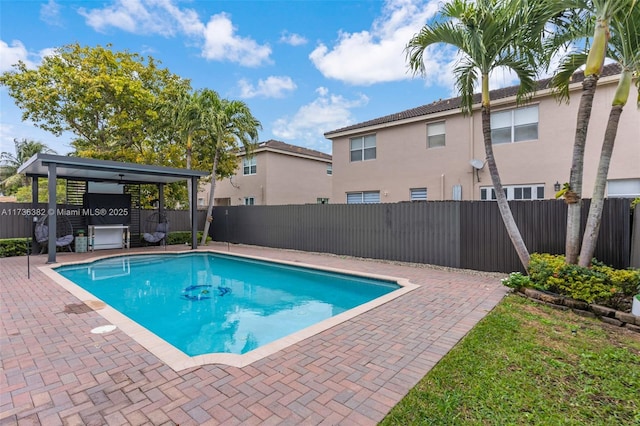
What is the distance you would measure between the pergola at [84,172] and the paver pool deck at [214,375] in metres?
5.39

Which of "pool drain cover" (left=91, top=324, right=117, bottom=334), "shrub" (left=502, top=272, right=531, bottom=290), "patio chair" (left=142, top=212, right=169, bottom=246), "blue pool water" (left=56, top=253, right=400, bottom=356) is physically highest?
"patio chair" (left=142, top=212, right=169, bottom=246)

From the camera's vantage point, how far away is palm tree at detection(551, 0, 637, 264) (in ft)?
16.6

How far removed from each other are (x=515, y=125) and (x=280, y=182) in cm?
1273

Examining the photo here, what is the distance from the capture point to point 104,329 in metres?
4.26

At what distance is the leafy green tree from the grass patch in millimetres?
15602

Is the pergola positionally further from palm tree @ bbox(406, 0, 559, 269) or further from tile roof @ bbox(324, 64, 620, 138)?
palm tree @ bbox(406, 0, 559, 269)

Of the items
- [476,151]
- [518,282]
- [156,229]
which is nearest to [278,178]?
[156,229]

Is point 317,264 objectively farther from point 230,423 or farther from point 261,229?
point 230,423

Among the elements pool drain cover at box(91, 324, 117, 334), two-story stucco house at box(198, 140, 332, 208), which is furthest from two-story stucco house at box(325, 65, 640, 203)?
pool drain cover at box(91, 324, 117, 334)

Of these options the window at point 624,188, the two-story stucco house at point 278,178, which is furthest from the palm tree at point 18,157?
the window at point 624,188

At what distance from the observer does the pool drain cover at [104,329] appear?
4.18 metres

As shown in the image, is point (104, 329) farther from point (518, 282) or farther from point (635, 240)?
point (635, 240)

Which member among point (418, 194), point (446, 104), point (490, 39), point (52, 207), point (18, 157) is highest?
point (18, 157)

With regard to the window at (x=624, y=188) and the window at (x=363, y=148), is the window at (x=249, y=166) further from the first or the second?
the window at (x=624, y=188)
